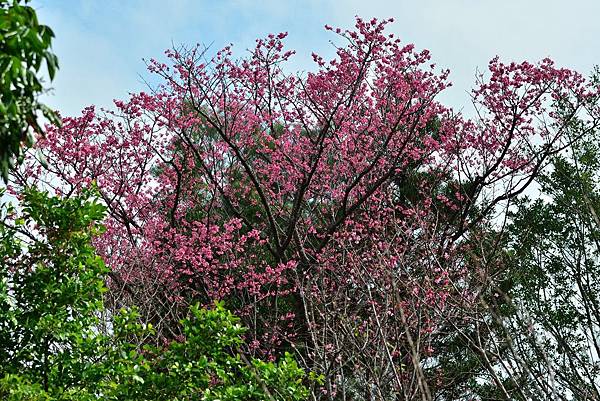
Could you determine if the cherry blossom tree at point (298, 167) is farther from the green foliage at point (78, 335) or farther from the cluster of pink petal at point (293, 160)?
the green foliage at point (78, 335)

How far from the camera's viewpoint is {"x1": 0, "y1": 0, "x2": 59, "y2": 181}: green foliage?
85.6 inches

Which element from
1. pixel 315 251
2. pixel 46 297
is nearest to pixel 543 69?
pixel 315 251

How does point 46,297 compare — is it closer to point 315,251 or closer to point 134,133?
point 315,251

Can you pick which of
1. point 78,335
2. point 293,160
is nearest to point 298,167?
point 293,160

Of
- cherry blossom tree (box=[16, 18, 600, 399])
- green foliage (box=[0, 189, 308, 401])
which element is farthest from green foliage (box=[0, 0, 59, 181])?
cherry blossom tree (box=[16, 18, 600, 399])

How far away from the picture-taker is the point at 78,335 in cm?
445

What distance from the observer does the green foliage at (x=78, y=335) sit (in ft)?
14.3

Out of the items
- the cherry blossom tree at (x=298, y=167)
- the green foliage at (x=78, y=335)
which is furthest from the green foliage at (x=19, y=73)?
the cherry blossom tree at (x=298, y=167)

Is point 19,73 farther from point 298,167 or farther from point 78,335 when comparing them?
point 298,167

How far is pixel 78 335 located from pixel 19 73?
8.80 feet

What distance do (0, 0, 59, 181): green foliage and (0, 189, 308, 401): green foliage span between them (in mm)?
2259

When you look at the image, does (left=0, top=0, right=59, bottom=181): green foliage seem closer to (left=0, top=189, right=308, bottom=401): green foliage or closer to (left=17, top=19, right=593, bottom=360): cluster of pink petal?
(left=0, top=189, right=308, bottom=401): green foliage

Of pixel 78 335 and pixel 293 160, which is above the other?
pixel 293 160

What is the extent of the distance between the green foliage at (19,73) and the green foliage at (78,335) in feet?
7.41
